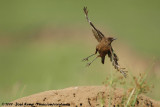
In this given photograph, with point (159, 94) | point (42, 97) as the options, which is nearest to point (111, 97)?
point (42, 97)

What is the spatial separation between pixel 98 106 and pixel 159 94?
3.03 meters

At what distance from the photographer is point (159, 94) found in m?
7.55

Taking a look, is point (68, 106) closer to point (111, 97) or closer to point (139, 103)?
point (111, 97)

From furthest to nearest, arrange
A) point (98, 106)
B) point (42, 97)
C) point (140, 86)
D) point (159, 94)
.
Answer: point (159, 94), point (42, 97), point (98, 106), point (140, 86)

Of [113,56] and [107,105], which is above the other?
[113,56]

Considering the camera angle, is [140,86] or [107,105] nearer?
[140,86]

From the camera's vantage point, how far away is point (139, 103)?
499 cm

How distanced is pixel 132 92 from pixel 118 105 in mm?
373

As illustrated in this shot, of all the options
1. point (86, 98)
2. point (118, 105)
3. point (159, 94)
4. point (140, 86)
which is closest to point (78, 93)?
point (86, 98)

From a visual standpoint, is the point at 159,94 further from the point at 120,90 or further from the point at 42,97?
the point at 42,97

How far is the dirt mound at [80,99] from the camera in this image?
4.89m

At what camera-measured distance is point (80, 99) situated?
4.95m

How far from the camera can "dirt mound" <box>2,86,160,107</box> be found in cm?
489

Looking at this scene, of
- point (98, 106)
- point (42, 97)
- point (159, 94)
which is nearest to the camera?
point (98, 106)
